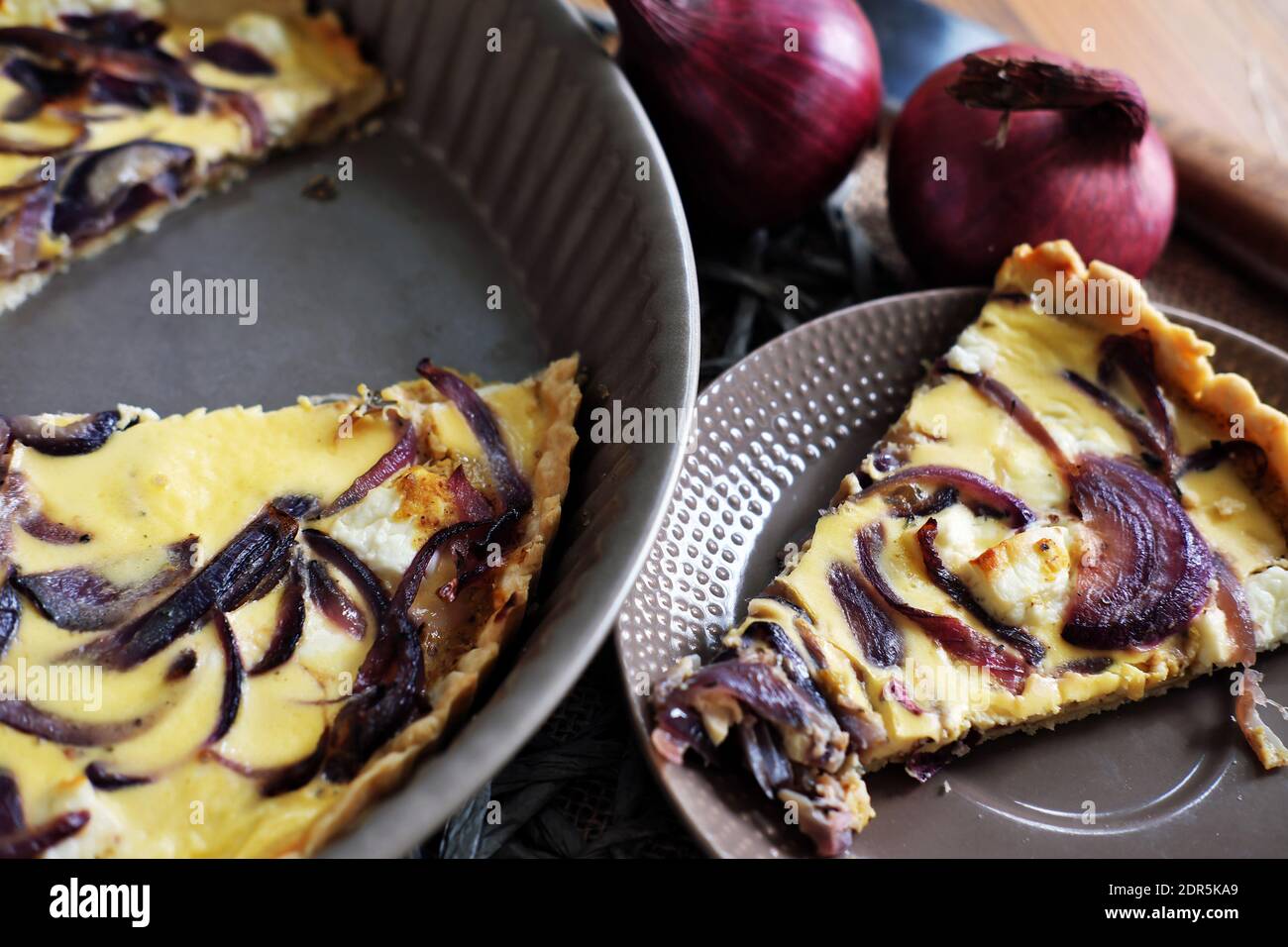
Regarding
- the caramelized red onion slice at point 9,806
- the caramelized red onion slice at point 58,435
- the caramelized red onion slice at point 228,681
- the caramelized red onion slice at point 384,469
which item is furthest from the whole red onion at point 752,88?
the caramelized red onion slice at point 9,806

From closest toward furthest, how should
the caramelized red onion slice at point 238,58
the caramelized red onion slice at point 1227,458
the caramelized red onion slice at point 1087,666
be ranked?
the caramelized red onion slice at point 1087,666 → the caramelized red onion slice at point 1227,458 → the caramelized red onion slice at point 238,58

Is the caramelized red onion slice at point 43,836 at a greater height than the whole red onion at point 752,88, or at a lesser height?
lesser

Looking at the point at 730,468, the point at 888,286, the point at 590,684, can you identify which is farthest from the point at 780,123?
the point at 590,684

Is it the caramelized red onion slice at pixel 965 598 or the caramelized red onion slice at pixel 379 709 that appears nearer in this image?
the caramelized red onion slice at pixel 379 709

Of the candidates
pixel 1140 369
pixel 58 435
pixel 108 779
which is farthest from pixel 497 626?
pixel 1140 369

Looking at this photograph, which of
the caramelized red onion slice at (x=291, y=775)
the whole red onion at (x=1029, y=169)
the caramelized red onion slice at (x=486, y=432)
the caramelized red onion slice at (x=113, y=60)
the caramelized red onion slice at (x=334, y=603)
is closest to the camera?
the caramelized red onion slice at (x=291, y=775)

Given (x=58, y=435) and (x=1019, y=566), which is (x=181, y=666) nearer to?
(x=58, y=435)

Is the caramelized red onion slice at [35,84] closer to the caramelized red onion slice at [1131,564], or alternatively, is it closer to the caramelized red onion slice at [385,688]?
the caramelized red onion slice at [385,688]
